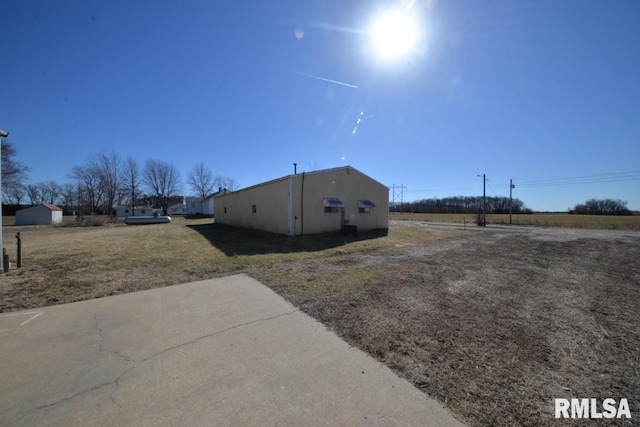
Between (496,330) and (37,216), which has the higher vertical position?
(37,216)

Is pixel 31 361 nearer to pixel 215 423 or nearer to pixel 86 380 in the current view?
pixel 86 380

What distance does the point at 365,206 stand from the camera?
16641 millimetres

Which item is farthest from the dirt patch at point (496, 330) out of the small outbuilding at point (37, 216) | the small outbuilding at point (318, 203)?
the small outbuilding at point (37, 216)

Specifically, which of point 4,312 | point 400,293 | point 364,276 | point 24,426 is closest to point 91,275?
point 4,312

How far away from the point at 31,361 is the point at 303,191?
11.9 metres

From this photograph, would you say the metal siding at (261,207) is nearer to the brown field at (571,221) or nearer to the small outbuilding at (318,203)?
the small outbuilding at (318,203)

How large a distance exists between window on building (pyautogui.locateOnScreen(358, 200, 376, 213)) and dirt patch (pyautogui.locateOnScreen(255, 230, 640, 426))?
9.77 meters

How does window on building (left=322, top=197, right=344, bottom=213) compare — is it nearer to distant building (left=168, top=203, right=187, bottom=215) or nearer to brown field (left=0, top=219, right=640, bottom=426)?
brown field (left=0, top=219, right=640, bottom=426)

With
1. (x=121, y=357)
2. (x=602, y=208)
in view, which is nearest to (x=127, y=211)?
(x=121, y=357)

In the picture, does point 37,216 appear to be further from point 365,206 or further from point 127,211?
point 365,206

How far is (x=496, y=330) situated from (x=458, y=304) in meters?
0.96

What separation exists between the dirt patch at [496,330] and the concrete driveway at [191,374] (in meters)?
0.36

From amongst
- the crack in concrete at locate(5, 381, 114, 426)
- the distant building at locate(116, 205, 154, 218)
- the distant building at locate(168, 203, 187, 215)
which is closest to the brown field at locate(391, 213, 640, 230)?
the crack in concrete at locate(5, 381, 114, 426)

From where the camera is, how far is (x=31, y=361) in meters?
2.65
